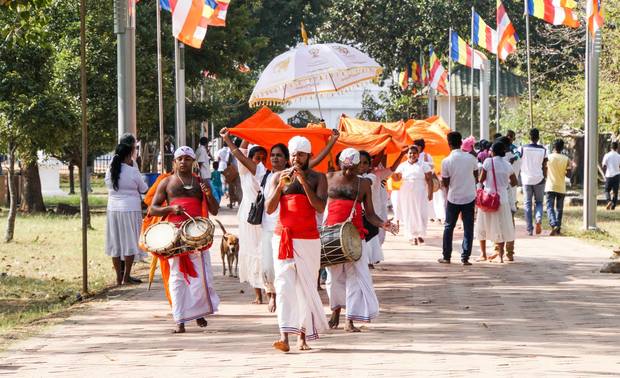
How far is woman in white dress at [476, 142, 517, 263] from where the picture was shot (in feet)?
57.0

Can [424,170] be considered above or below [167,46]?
below

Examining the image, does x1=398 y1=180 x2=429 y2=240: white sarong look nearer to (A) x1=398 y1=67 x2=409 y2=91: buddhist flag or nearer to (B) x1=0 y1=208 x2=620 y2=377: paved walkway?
(B) x1=0 y1=208 x2=620 y2=377: paved walkway

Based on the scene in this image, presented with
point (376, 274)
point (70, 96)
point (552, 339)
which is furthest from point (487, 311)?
point (70, 96)

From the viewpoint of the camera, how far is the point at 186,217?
11438 millimetres

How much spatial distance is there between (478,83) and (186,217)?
4350 cm

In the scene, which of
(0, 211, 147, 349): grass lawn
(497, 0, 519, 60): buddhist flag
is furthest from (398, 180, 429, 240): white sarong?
(497, 0, 519, 60): buddhist flag

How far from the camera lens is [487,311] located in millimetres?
12281

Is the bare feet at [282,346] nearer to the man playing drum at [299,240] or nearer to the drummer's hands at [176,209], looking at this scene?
the man playing drum at [299,240]

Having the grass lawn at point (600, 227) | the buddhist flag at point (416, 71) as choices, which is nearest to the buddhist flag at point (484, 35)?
the grass lawn at point (600, 227)

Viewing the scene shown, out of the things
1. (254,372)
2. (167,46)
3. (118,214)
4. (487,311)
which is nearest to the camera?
(254,372)

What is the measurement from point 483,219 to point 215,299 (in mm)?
7003

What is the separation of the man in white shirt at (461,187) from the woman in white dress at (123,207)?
443 centimetres

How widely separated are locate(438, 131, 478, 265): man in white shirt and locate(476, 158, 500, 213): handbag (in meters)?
0.26

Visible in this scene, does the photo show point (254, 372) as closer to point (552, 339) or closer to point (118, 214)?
point (552, 339)
